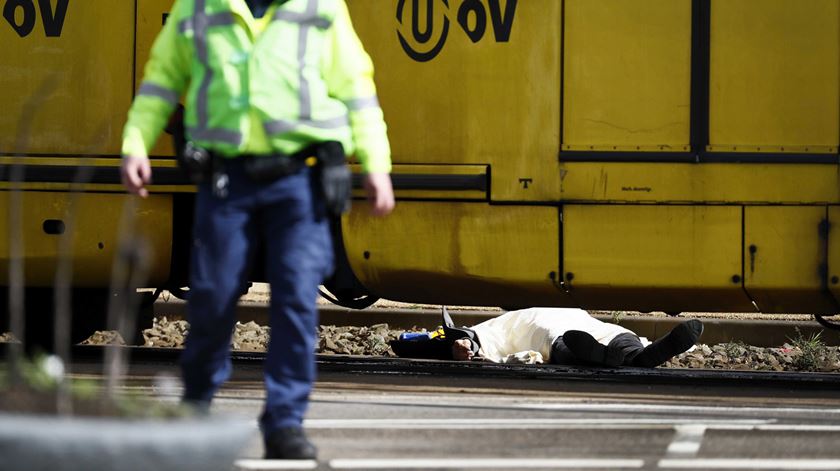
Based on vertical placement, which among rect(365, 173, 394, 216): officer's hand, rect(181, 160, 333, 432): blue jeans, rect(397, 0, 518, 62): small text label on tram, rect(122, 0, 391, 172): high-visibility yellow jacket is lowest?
rect(181, 160, 333, 432): blue jeans

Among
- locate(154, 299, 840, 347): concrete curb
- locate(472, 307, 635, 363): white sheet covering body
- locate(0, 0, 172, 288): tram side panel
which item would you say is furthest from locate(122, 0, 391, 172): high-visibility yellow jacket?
locate(154, 299, 840, 347): concrete curb

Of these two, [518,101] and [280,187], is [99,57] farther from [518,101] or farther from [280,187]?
[280,187]

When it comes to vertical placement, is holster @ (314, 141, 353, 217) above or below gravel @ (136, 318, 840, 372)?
above

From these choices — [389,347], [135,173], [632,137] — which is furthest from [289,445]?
[389,347]

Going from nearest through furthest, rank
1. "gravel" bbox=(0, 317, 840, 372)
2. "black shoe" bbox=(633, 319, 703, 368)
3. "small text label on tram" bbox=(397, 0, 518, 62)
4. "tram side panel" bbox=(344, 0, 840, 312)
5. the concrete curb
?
"tram side panel" bbox=(344, 0, 840, 312)
"small text label on tram" bbox=(397, 0, 518, 62)
"black shoe" bbox=(633, 319, 703, 368)
"gravel" bbox=(0, 317, 840, 372)
the concrete curb

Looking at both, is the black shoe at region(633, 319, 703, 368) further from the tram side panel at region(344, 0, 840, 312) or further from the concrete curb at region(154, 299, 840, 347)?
the concrete curb at region(154, 299, 840, 347)

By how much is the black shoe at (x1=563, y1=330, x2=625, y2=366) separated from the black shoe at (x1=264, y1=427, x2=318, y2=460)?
146 inches

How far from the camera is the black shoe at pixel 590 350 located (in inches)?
309

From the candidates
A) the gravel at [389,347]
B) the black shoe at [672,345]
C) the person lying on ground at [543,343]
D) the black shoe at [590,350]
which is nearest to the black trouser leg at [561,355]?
the person lying on ground at [543,343]

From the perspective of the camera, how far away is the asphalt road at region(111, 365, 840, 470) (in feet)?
15.1

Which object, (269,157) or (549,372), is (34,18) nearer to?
(549,372)

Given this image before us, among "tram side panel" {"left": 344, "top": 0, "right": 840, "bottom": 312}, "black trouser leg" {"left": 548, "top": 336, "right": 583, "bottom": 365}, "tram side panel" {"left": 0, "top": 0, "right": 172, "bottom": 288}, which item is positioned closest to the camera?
"tram side panel" {"left": 344, "top": 0, "right": 840, "bottom": 312}

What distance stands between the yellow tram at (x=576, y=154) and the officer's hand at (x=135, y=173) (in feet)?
9.74

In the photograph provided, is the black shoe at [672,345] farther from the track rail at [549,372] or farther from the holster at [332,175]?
the holster at [332,175]
